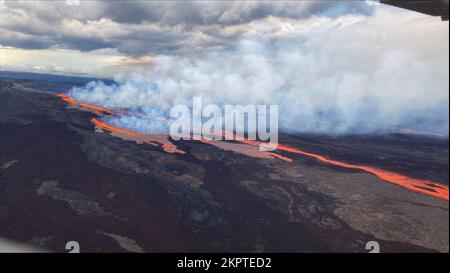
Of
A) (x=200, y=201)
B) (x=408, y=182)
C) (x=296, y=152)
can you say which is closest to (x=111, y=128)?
(x=296, y=152)

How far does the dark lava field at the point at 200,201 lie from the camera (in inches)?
842

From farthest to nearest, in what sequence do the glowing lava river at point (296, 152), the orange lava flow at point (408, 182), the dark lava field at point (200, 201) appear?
1. the glowing lava river at point (296, 152)
2. the orange lava flow at point (408, 182)
3. the dark lava field at point (200, 201)

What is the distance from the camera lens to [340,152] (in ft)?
163

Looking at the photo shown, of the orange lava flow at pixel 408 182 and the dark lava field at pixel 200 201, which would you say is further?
the orange lava flow at pixel 408 182

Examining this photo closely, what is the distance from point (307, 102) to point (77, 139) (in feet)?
337

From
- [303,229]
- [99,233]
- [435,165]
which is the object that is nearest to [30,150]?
[99,233]

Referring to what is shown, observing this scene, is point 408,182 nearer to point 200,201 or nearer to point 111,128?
point 200,201

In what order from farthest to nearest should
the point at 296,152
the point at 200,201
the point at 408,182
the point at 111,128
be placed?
the point at 111,128 → the point at 296,152 → the point at 408,182 → the point at 200,201

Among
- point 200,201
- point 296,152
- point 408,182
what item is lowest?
point 408,182

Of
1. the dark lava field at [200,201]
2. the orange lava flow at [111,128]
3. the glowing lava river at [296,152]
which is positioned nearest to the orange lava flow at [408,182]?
the glowing lava river at [296,152]

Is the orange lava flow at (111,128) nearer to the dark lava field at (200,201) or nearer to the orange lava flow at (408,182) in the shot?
the dark lava field at (200,201)

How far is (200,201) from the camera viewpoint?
27.4 meters

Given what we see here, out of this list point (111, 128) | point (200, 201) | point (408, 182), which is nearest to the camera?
point (200, 201)

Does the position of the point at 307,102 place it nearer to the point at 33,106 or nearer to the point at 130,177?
the point at 33,106
